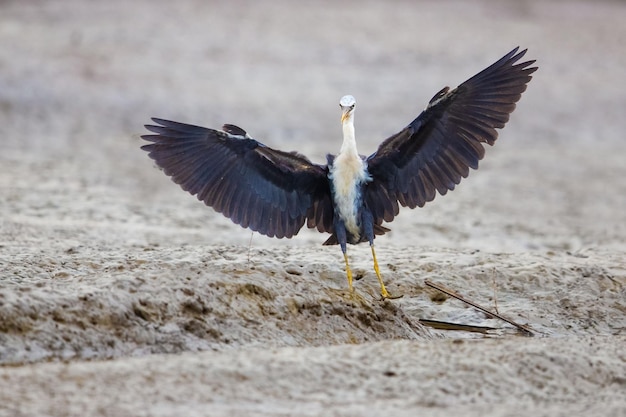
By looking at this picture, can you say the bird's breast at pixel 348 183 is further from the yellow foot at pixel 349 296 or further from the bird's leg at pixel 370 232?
the yellow foot at pixel 349 296

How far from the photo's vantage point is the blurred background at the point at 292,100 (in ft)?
36.3

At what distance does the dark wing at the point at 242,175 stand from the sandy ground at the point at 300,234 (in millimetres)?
384

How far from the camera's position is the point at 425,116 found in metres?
7.43

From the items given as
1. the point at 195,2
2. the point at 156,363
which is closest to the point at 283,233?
the point at 156,363

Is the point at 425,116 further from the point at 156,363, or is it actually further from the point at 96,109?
the point at 96,109

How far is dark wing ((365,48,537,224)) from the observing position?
24.5 feet

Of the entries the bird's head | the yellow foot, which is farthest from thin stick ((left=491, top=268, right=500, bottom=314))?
the bird's head

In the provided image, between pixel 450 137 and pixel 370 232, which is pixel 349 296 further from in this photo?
pixel 450 137

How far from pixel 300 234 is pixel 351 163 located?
314 centimetres

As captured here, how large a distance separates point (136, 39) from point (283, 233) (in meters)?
11.0

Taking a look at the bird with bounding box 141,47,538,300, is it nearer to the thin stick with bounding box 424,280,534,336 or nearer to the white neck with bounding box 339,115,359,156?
the white neck with bounding box 339,115,359,156

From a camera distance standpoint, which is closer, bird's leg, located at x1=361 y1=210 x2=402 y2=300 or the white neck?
the white neck

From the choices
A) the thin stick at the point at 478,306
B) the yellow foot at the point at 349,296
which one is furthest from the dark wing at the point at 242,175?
the thin stick at the point at 478,306

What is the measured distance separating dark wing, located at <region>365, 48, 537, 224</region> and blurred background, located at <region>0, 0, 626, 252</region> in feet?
7.67
